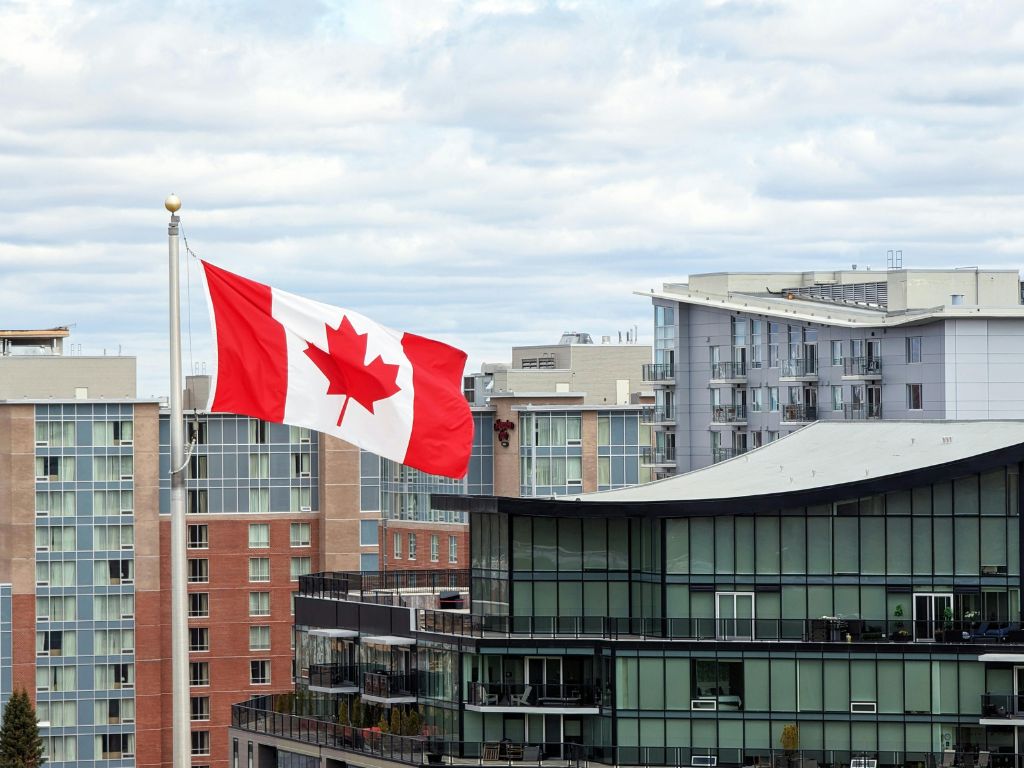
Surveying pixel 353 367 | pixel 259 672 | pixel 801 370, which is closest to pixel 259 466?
pixel 259 672

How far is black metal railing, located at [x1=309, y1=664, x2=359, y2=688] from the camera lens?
77.2 meters

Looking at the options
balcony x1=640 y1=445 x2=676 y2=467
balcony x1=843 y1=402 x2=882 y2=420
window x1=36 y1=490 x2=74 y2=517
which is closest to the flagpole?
balcony x1=843 y1=402 x2=882 y2=420

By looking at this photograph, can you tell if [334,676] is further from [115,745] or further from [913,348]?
[115,745]

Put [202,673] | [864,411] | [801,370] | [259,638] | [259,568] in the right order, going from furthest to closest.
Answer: [259,568] → [259,638] → [202,673] → [801,370] → [864,411]

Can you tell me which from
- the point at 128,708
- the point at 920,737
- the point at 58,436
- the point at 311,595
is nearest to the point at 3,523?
the point at 58,436

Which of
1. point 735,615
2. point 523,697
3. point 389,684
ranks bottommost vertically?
point 389,684

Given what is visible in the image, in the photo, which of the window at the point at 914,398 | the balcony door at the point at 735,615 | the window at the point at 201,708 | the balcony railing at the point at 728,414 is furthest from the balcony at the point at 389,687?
the window at the point at 201,708

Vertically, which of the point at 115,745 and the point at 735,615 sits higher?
the point at 735,615

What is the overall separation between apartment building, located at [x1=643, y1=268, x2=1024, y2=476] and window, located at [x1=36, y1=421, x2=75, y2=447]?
38.3 metres

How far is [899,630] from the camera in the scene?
220 feet

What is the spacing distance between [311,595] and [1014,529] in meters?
29.0

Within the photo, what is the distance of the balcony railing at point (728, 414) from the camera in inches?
4938

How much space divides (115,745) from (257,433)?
76.1ft

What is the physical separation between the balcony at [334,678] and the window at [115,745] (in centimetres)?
5305
